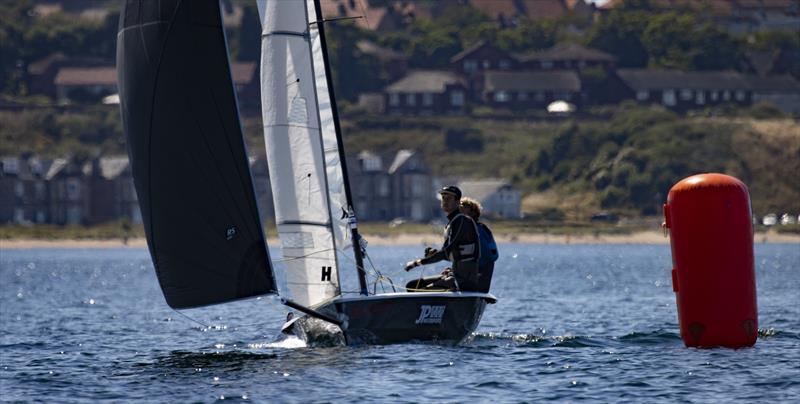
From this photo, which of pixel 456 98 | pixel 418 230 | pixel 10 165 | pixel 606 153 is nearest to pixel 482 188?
pixel 418 230

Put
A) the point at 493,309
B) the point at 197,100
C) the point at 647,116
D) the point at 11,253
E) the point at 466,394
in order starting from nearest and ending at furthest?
1. the point at 466,394
2. the point at 197,100
3. the point at 493,309
4. the point at 11,253
5. the point at 647,116

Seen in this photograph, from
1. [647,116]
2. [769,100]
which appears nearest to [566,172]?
[647,116]

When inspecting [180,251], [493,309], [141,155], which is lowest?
[493,309]

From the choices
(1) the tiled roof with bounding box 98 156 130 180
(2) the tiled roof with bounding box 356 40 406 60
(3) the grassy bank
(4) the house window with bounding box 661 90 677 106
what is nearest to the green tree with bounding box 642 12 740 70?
(4) the house window with bounding box 661 90 677 106

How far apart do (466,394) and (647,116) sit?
13343 centimetres

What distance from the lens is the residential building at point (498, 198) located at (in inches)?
5069

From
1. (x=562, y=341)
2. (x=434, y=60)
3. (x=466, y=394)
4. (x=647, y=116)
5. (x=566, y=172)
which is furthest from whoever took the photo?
(x=434, y=60)

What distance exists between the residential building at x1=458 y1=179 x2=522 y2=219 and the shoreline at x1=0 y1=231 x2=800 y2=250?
2.27 m

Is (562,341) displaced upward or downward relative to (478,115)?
downward

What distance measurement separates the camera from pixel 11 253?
399ft

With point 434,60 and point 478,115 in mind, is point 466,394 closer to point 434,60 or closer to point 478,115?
point 478,115

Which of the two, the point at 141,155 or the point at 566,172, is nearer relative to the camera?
the point at 141,155

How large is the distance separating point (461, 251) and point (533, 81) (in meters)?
147

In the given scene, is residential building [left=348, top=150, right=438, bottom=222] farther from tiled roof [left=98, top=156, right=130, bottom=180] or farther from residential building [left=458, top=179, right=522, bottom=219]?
tiled roof [left=98, top=156, right=130, bottom=180]
